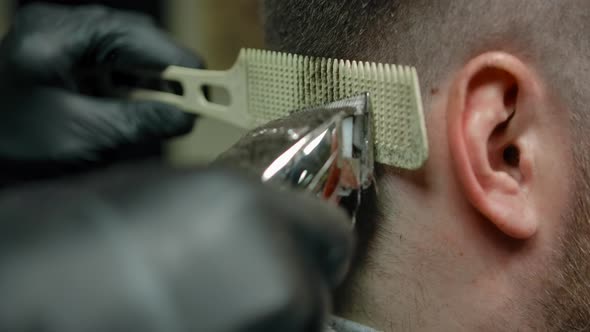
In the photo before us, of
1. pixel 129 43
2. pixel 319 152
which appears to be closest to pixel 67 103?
pixel 129 43

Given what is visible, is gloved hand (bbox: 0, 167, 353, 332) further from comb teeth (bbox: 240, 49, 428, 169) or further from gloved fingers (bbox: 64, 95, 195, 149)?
gloved fingers (bbox: 64, 95, 195, 149)

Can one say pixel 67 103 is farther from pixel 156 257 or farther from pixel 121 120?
pixel 156 257

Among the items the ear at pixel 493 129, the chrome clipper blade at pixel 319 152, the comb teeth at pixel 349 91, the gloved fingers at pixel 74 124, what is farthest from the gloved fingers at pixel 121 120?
the ear at pixel 493 129

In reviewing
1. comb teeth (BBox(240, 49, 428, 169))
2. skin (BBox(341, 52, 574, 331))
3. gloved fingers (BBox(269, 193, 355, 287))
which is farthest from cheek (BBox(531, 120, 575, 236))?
gloved fingers (BBox(269, 193, 355, 287))

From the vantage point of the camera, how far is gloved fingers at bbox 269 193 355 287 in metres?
0.56

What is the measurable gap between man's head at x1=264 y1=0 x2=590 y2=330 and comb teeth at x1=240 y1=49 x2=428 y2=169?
0.04 metres

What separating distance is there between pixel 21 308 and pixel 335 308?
1.92 ft

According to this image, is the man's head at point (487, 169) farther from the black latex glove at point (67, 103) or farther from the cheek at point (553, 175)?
the black latex glove at point (67, 103)

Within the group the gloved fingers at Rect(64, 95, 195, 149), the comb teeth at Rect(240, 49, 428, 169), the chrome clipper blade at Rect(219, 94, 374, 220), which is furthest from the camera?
the gloved fingers at Rect(64, 95, 195, 149)

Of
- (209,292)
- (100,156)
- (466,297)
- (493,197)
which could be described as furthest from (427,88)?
(100,156)

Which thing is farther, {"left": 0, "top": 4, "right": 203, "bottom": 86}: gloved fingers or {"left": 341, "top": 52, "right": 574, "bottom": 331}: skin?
{"left": 0, "top": 4, "right": 203, "bottom": 86}: gloved fingers

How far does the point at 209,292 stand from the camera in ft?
1.66

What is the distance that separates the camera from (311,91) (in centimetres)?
92

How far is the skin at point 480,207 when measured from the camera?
84cm
